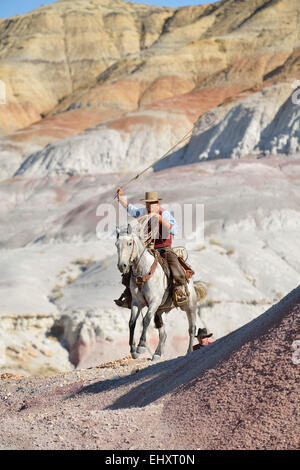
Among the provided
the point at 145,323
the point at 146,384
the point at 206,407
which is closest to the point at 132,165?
the point at 145,323

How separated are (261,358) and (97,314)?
17316 mm

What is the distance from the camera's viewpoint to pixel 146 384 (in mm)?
9523

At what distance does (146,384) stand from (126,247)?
2.49 meters

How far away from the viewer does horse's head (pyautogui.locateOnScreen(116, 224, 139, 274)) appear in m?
10.9

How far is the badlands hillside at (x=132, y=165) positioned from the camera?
2550 cm

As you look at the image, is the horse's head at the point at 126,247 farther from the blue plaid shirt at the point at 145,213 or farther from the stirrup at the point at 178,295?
the stirrup at the point at 178,295

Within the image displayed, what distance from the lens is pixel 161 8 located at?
425 ft

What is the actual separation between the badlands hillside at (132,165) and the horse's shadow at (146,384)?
1230 cm

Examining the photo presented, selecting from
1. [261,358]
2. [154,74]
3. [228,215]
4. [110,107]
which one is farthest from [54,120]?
[261,358]

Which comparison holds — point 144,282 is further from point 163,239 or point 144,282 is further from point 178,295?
point 163,239

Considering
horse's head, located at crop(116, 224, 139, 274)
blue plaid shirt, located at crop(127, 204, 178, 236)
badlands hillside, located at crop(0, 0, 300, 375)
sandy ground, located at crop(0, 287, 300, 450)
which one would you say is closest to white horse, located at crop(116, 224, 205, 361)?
horse's head, located at crop(116, 224, 139, 274)

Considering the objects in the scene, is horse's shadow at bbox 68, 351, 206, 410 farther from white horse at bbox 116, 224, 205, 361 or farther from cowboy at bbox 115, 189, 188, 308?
cowboy at bbox 115, 189, 188, 308

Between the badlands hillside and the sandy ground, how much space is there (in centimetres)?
1429

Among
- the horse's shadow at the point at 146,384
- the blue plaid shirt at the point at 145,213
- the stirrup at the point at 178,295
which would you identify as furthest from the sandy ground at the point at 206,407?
the blue plaid shirt at the point at 145,213
